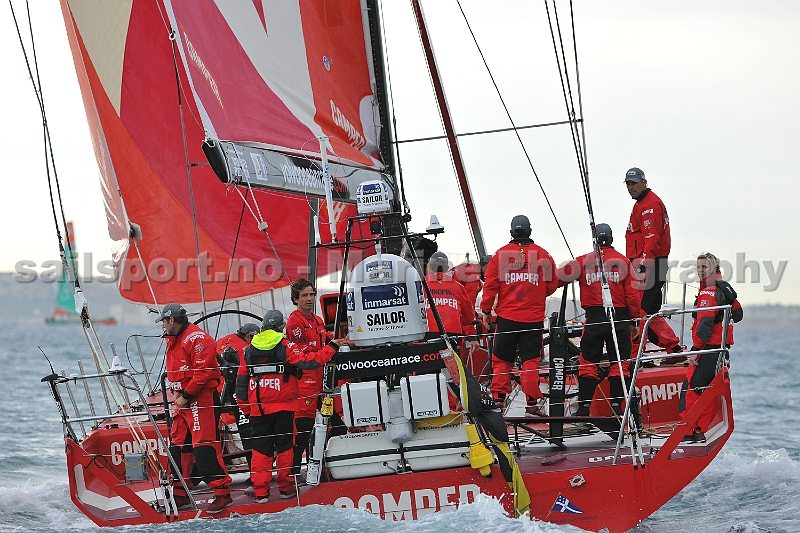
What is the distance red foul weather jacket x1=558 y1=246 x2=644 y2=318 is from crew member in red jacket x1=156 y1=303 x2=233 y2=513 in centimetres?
272

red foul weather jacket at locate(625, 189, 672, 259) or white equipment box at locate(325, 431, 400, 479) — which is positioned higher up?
red foul weather jacket at locate(625, 189, 672, 259)

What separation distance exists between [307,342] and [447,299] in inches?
54.0

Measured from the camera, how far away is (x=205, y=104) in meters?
7.68

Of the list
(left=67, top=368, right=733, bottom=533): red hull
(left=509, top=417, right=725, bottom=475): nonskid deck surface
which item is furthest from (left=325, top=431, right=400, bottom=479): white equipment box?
(left=509, top=417, right=725, bottom=475): nonskid deck surface

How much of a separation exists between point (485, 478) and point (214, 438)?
1839mm

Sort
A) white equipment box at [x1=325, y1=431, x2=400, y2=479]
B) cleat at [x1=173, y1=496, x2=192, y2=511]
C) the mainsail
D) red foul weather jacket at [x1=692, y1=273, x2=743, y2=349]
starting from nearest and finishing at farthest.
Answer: white equipment box at [x1=325, y1=431, x2=400, y2=479]
cleat at [x1=173, y1=496, x2=192, y2=511]
red foul weather jacket at [x1=692, y1=273, x2=743, y2=349]
the mainsail

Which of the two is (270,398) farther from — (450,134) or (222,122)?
(450,134)

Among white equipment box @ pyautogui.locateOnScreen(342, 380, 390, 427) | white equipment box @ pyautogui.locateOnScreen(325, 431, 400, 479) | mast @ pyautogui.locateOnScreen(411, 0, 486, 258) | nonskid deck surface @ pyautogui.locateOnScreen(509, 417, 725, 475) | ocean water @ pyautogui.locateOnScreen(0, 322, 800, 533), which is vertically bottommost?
ocean water @ pyautogui.locateOnScreen(0, 322, 800, 533)

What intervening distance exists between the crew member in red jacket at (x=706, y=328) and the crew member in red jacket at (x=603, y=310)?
47 cm

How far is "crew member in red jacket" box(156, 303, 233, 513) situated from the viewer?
6586 millimetres

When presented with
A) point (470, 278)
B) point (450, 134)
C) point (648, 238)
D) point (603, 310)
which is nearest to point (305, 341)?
point (603, 310)

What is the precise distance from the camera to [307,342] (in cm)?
684

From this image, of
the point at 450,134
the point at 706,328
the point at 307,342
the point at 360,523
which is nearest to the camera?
the point at 360,523

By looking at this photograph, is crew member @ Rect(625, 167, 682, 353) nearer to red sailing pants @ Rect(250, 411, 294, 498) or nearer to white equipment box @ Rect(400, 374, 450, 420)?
white equipment box @ Rect(400, 374, 450, 420)
